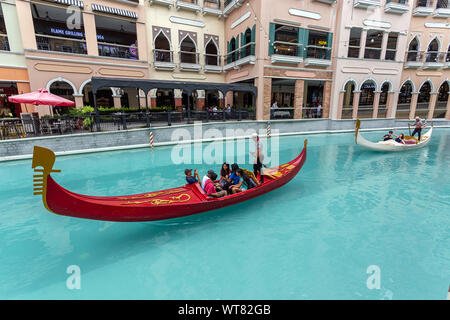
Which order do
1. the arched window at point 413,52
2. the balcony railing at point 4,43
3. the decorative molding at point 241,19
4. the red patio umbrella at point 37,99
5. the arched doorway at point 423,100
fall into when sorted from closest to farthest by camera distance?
1. the red patio umbrella at point 37,99
2. the balcony railing at point 4,43
3. the decorative molding at point 241,19
4. the arched window at point 413,52
5. the arched doorway at point 423,100

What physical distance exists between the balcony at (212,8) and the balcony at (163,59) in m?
4.77

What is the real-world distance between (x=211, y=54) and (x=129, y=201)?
1835cm

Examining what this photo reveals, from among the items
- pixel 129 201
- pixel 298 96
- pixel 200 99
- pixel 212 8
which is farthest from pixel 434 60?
pixel 129 201

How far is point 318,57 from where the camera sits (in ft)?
59.5

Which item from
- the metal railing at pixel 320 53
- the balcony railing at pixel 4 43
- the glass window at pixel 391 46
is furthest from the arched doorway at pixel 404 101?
the balcony railing at pixel 4 43

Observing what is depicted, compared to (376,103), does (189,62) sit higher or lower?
higher

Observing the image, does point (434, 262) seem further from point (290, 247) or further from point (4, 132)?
point (4, 132)

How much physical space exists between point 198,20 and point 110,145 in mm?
13263

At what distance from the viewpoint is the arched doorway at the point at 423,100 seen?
2141 centimetres

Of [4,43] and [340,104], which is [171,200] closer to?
[4,43]

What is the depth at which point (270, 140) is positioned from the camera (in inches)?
610

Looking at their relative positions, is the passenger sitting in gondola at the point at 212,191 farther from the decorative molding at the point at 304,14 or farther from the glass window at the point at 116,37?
the decorative molding at the point at 304,14
